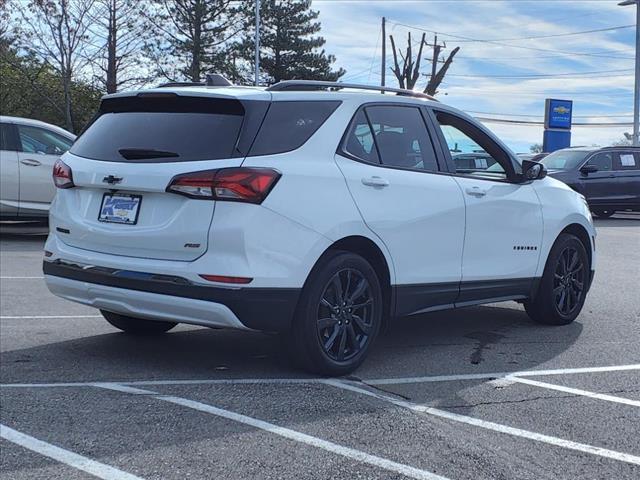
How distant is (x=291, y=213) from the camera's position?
484 cm

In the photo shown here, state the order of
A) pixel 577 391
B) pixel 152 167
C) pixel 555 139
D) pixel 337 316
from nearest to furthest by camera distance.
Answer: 1. pixel 152 167
2. pixel 577 391
3. pixel 337 316
4. pixel 555 139

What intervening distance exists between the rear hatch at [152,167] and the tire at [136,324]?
95 centimetres

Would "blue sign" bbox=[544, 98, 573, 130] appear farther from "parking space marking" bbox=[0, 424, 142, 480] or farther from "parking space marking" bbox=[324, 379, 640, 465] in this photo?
"parking space marking" bbox=[0, 424, 142, 480]

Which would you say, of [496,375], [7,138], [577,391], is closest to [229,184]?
[496,375]

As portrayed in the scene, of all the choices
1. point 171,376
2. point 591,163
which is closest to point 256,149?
point 171,376

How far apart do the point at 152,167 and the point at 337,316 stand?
1.42 metres

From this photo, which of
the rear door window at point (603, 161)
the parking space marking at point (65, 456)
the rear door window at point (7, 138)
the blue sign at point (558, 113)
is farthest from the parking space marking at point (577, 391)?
the blue sign at point (558, 113)

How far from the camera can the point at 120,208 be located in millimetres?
5098

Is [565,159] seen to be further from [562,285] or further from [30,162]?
[562,285]

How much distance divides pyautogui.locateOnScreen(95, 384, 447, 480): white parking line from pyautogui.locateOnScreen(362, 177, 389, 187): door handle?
5.56 ft

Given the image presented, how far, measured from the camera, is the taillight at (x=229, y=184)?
186 inches

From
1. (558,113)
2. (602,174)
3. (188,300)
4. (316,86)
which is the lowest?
(188,300)

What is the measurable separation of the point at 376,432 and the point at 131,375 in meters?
1.78

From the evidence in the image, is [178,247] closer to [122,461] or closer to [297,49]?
[122,461]
